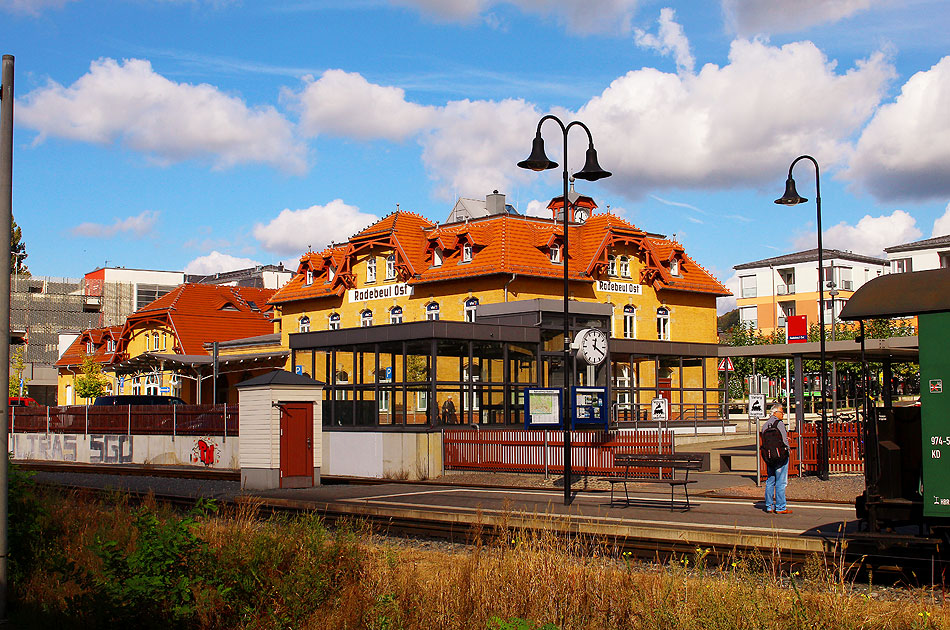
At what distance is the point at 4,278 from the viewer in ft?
31.6

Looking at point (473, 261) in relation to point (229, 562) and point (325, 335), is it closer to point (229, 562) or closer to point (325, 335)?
point (325, 335)

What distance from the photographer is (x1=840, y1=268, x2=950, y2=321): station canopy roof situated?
10742 mm

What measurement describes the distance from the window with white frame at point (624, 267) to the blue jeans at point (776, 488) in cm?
3671

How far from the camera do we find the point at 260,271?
116188 mm

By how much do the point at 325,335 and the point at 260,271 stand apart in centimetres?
8680

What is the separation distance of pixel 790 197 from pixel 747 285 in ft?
270

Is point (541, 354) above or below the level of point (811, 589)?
above

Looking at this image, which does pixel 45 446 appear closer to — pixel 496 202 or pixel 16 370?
pixel 496 202

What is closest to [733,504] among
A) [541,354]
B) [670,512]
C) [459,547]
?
[670,512]

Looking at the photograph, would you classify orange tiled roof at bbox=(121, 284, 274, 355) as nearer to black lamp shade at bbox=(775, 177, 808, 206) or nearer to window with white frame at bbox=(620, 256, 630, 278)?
window with white frame at bbox=(620, 256, 630, 278)

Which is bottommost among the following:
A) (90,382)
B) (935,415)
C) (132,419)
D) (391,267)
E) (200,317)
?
(132,419)

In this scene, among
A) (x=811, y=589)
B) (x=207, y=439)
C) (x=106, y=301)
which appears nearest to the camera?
(x=811, y=589)

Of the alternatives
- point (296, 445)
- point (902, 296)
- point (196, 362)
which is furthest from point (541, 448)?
point (196, 362)

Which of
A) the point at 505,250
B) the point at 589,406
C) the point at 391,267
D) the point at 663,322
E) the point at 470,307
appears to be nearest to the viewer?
the point at 589,406
